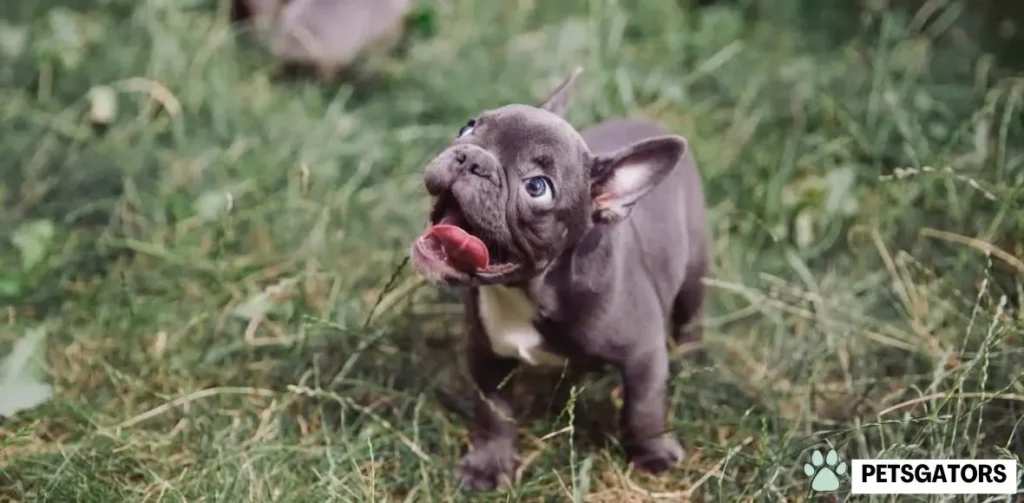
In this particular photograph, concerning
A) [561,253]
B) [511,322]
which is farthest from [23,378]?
[561,253]

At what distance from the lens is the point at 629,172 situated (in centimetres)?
206

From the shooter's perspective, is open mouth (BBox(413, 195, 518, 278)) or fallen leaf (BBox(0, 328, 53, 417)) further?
fallen leaf (BBox(0, 328, 53, 417))

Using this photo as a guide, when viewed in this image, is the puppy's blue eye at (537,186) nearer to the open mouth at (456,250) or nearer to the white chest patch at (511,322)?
the open mouth at (456,250)

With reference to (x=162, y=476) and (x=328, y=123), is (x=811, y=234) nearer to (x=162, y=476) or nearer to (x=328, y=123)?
(x=328, y=123)

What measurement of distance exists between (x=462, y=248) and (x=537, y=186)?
0.57ft

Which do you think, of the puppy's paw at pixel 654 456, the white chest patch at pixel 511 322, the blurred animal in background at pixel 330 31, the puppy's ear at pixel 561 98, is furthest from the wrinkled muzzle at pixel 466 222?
the blurred animal in background at pixel 330 31

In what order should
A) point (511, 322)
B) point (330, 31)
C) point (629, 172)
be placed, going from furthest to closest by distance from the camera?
point (330, 31)
point (511, 322)
point (629, 172)

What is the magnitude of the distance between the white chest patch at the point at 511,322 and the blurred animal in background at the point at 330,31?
1.85 meters

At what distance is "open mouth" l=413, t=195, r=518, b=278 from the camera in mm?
1923

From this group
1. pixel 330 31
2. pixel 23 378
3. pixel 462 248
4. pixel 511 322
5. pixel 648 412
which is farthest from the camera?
pixel 330 31

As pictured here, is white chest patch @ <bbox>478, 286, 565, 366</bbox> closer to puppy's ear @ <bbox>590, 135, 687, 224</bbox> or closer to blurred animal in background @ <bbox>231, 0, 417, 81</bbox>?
puppy's ear @ <bbox>590, 135, 687, 224</bbox>

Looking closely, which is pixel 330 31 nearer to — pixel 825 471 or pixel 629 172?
pixel 629 172

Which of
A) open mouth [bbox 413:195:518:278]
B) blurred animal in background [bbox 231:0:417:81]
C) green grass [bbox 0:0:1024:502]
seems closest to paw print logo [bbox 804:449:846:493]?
green grass [bbox 0:0:1024:502]

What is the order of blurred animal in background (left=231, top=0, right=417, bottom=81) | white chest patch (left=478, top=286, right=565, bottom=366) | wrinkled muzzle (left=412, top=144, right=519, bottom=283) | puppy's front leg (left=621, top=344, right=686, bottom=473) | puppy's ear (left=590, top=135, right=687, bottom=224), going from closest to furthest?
wrinkled muzzle (left=412, top=144, right=519, bottom=283) → puppy's ear (left=590, top=135, right=687, bottom=224) → white chest patch (left=478, top=286, right=565, bottom=366) → puppy's front leg (left=621, top=344, right=686, bottom=473) → blurred animal in background (left=231, top=0, right=417, bottom=81)
